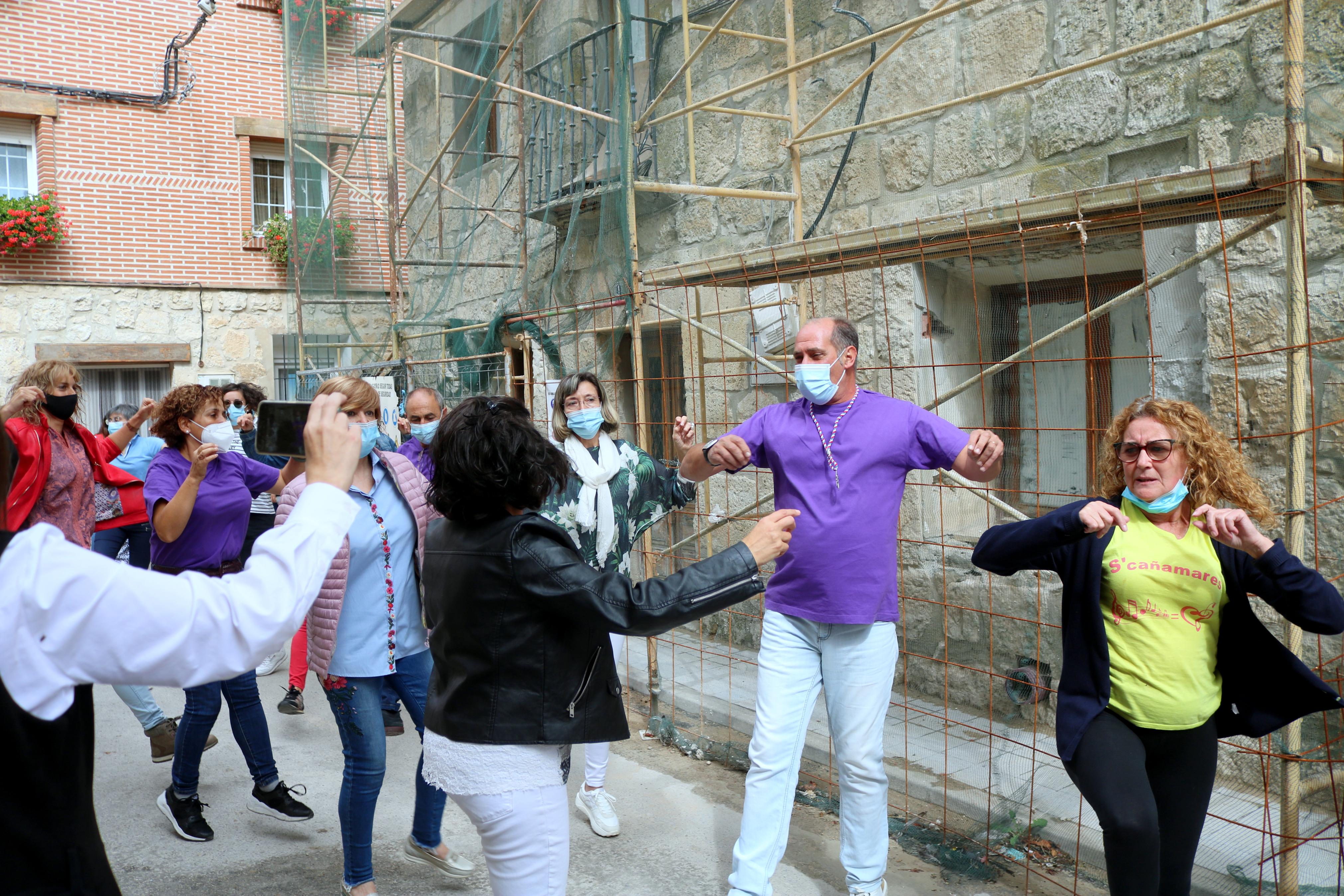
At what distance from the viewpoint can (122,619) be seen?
128 cm

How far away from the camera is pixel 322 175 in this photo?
11.4 metres

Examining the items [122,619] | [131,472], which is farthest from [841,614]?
[131,472]

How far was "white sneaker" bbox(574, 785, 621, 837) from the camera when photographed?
379 cm

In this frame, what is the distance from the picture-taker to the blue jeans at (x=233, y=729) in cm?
→ 374

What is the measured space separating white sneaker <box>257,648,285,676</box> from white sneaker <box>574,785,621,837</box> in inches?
111

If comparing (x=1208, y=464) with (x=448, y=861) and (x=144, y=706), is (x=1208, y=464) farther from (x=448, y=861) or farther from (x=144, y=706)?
(x=144, y=706)

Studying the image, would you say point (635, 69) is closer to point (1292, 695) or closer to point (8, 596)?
point (1292, 695)

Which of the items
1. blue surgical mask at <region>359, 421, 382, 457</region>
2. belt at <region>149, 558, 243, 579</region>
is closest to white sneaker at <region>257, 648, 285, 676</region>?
belt at <region>149, 558, 243, 579</region>

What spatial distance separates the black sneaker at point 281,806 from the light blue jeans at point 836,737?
74.5 inches

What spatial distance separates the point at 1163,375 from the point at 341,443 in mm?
3649

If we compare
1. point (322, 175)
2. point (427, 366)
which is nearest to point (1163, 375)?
point (427, 366)

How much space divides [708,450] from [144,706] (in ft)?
10.1

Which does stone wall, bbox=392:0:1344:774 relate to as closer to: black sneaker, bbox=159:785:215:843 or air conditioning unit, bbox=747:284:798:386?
air conditioning unit, bbox=747:284:798:386

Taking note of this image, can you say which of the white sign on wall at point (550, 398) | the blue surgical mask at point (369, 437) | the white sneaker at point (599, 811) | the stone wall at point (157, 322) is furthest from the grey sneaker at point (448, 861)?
the stone wall at point (157, 322)
